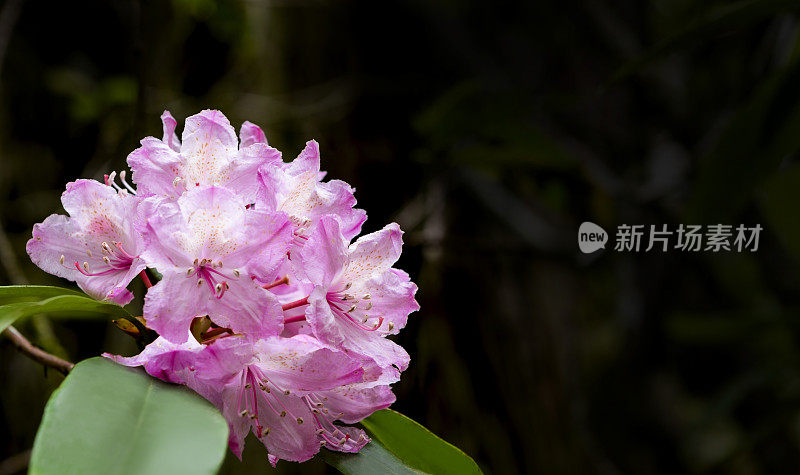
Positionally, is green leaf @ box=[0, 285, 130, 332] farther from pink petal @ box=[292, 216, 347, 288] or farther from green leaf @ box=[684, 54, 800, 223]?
green leaf @ box=[684, 54, 800, 223]

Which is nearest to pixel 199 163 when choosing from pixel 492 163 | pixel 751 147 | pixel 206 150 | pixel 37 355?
pixel 206 150

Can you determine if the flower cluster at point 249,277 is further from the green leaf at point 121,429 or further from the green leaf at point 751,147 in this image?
the green leaf at point 751,147

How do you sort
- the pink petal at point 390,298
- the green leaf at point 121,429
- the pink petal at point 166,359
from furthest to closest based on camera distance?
the pink petal at point 390,298 < the pink petal at point 166,359 < the green leaf at point 121,429

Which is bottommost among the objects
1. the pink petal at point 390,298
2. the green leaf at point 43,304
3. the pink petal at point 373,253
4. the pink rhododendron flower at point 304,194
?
the green leaf at point 43,304

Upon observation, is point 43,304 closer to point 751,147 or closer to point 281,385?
point 281,385

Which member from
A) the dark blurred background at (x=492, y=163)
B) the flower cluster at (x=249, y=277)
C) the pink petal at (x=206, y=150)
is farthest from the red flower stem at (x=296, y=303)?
the dark blurred background at (x=492, y=163)

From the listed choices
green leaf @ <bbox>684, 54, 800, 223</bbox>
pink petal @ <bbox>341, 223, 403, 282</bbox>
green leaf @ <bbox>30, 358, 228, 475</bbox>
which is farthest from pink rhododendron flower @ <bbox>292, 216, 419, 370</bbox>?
green leaf @ <bbox>684, 54, 800, 223</bbox>

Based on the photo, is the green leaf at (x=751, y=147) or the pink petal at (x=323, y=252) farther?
the green leaf at (x=751, y=147)
